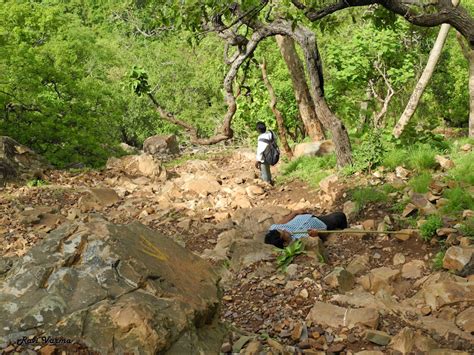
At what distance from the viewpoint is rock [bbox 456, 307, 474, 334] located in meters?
4.08

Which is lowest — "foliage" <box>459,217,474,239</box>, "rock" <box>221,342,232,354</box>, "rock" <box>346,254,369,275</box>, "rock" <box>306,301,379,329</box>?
"foliage" <box>459,217,474,239</box>

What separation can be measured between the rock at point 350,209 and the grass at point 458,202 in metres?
1.32

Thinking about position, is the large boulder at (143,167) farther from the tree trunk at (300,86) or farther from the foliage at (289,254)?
the foliage at (289,254)

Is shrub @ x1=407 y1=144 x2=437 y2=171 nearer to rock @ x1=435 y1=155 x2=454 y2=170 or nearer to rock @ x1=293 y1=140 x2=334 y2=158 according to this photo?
rock @ x1=435 y1=155 x2=454 y2=170

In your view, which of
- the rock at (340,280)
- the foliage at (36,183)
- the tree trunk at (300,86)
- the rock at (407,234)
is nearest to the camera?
the rock at (340,280)

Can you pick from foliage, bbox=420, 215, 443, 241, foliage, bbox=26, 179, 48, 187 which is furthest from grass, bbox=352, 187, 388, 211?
foliage, bbox=26, 179, 48, 187

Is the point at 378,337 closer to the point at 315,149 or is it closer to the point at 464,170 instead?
the point at 464,170

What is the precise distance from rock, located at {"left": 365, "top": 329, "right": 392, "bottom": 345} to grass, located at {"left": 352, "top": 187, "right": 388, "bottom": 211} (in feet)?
12.2

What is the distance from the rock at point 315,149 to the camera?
1197cm

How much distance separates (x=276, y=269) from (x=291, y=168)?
6045 millimetres

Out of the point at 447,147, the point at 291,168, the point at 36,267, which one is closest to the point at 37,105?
the point at 291,168

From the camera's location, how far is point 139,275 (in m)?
3.40

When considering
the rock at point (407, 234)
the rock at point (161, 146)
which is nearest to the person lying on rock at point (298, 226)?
the rock at point (407, 234)

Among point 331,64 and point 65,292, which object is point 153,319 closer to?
point 65,292
